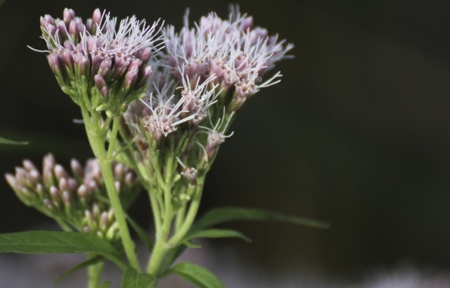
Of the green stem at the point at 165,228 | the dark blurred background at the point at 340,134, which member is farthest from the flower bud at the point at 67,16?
the dark blurred background at the point at 340,134

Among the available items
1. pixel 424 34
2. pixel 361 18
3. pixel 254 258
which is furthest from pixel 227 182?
pixel 424 34

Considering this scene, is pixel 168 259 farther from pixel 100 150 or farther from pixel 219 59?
pixel 219 59

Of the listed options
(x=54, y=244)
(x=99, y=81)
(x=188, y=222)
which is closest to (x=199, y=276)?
(x=188, y=222)

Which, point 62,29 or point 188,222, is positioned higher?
point 62,29

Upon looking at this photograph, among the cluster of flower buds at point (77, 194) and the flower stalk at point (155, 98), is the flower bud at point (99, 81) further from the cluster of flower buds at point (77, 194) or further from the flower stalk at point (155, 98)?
the cluster of flower buds at point (77, 194)

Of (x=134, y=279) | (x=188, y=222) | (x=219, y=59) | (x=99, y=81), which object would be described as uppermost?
(x=219, y=59)

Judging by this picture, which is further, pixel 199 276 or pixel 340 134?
pixel 340 134

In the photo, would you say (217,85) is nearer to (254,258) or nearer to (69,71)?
(69,71)
